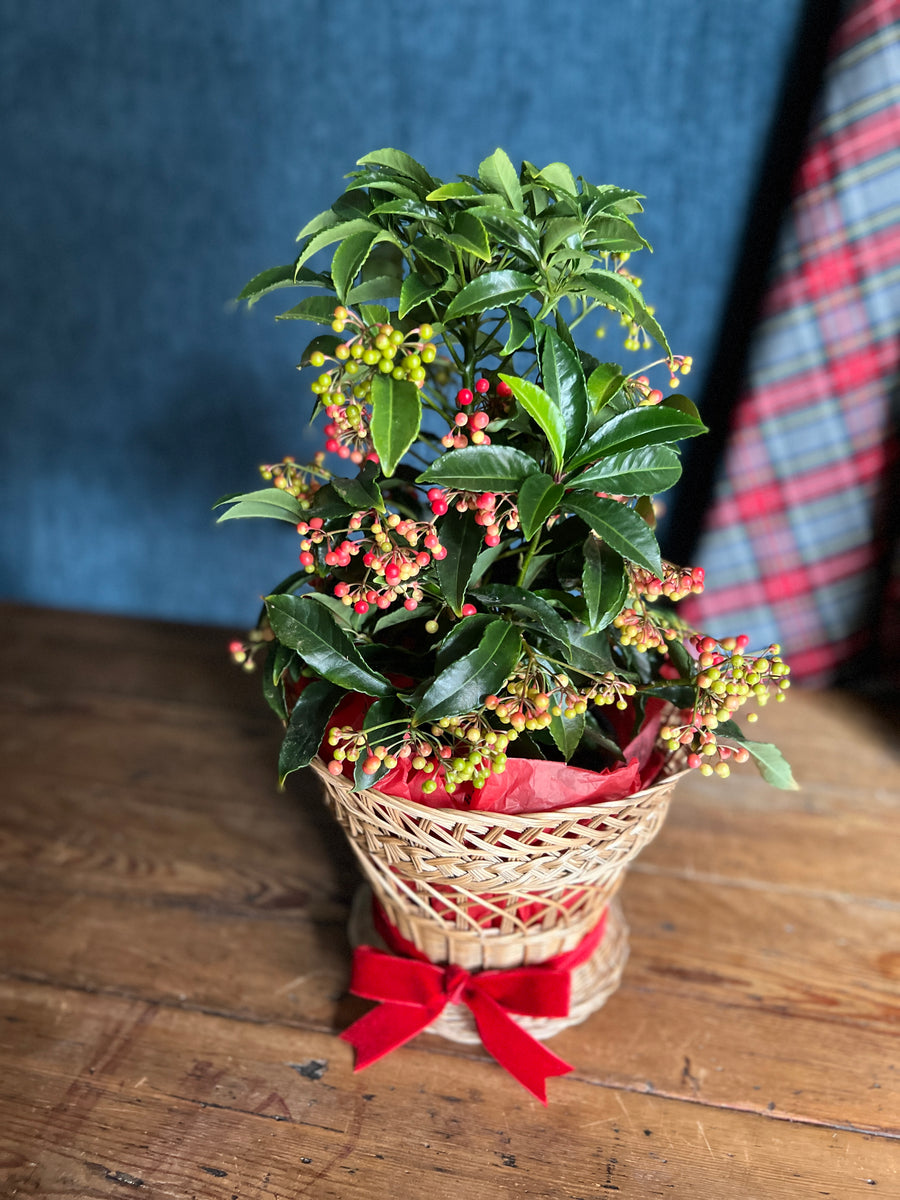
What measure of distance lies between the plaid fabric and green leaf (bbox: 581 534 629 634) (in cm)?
60

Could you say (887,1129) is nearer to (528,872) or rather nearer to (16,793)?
(528,872)

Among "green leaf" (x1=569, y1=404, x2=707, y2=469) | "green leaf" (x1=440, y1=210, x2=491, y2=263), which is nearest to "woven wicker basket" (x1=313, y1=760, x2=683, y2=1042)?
"green leaf" (x1=569, y1=404, x2=707, y2=469)

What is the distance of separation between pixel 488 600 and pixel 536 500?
87 mm

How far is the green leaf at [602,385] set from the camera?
1.70 feet

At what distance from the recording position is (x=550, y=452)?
0.51 meters

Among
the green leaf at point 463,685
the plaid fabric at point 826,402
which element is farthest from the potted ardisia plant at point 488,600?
the plaid fabric at point 826,402

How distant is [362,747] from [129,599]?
93cm

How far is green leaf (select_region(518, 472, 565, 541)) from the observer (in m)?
0.44

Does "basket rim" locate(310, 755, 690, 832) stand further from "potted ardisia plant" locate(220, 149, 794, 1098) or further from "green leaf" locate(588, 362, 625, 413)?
"green leaf" locate(588, 362, 625, 413)

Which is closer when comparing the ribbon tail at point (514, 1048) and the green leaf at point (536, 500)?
the green leaf at point (536, 500)

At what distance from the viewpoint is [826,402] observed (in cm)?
98

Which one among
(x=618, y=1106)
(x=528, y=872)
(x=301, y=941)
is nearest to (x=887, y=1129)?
(x=618, y=1106)

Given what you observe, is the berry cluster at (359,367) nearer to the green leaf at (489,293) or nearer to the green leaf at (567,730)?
the green leaf at (489,293)

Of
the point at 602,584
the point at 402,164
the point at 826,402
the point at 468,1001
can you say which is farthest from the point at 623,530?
the point at 826,402
